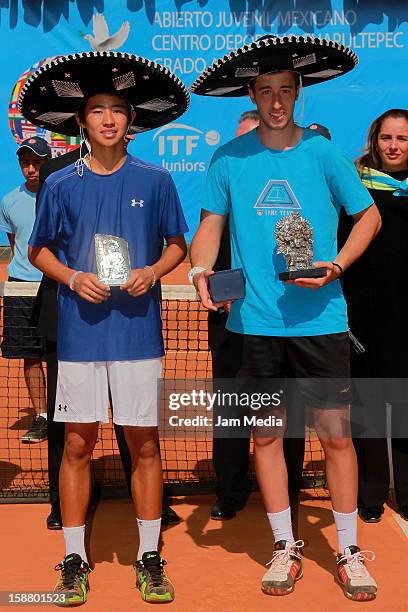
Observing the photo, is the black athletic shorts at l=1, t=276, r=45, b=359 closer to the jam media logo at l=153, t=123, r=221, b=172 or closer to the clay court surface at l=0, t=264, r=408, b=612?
the clay court surface at l=0, t=264, r=408, b=612

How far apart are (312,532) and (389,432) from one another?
28.9 inches

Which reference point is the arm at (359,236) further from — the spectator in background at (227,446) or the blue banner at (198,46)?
the blue banner at (198,46)

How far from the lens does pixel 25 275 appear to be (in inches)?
279

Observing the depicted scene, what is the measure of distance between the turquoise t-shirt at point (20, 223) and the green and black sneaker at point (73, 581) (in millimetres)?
3462

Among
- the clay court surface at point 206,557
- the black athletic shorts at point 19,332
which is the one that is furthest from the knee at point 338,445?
the black athletic shorts at point 19,332

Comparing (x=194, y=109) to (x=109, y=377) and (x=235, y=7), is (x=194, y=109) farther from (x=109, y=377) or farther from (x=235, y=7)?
(x=109, y=377)

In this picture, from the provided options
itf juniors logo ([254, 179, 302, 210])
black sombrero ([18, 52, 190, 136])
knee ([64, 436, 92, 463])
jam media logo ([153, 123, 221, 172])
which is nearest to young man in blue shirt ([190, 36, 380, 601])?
itf juniors logo ([254, 179, 302, 210])

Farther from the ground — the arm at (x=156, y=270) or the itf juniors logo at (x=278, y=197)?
the itf juniors logo at (x=278, y=197)

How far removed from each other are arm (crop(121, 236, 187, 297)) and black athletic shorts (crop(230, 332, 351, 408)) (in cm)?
45

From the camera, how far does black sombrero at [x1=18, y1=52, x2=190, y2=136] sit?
3754 millimetres

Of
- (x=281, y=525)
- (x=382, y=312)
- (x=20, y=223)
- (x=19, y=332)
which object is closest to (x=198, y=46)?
(x=20, y=223)

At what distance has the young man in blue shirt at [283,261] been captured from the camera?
379 centimetres

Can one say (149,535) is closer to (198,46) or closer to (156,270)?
(156,270)

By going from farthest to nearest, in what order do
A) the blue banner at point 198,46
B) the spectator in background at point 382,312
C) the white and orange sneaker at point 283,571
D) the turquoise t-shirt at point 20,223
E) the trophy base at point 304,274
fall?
the blue banner at point 198,46, the turquoise t-shirt at point 20,223, the spectator in background at point 382,312, the white and orange sneaker at point 283,571, the trophy base at point 304,274
